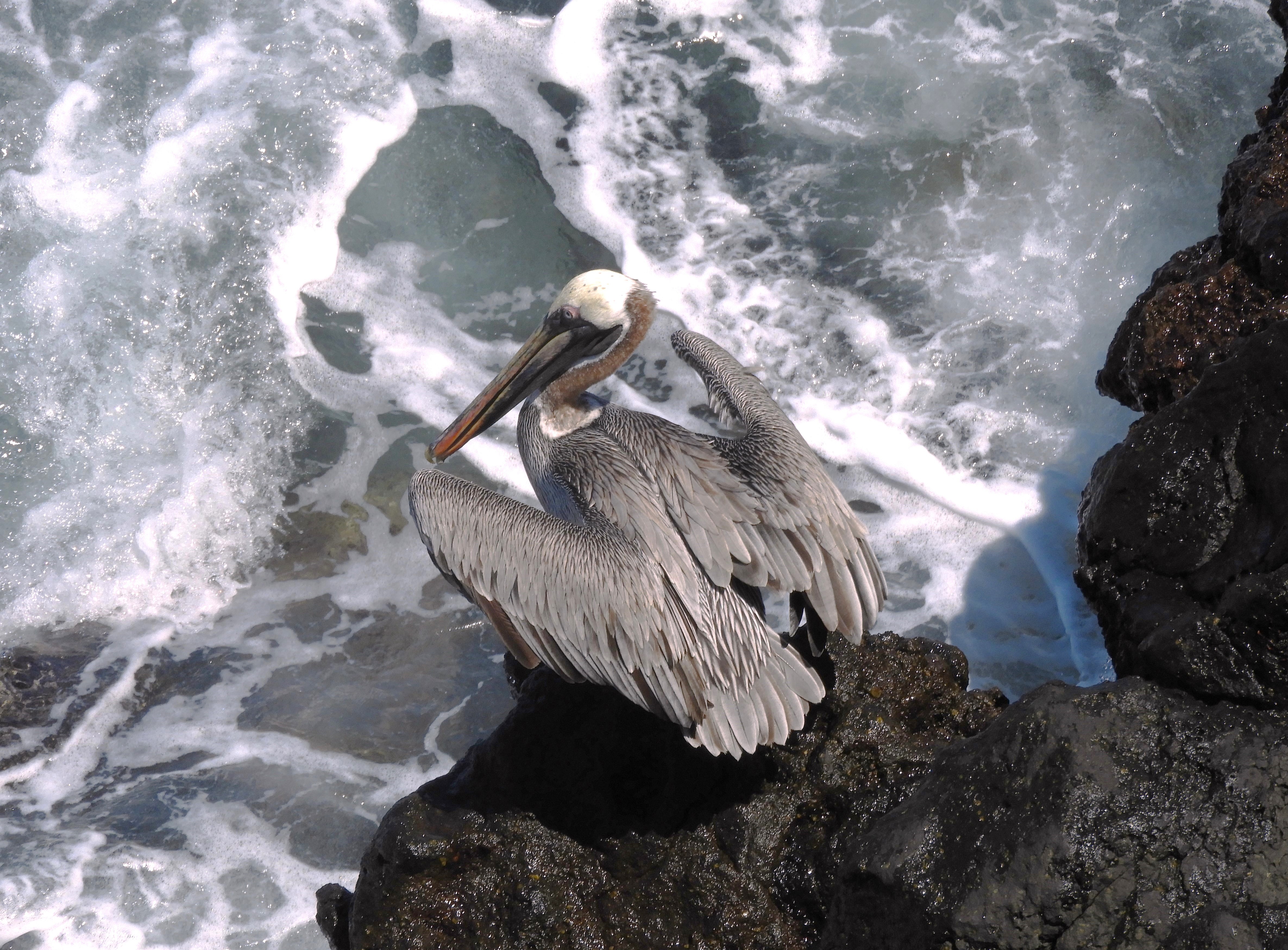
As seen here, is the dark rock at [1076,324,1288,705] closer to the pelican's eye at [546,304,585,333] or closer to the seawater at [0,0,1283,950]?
the seawater at [0,0,1283,950]

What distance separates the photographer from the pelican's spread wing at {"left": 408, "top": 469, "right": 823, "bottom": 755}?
3.74 meters

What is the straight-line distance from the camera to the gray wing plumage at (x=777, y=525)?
4.04 metres

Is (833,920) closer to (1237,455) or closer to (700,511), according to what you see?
(700,511)

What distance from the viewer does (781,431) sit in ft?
15.0

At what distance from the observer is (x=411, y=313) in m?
8.05

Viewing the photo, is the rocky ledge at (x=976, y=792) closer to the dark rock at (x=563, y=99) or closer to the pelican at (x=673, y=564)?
the pelican at (x=673, y=564)

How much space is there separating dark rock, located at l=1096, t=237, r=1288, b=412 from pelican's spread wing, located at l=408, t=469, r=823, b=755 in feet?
8.01

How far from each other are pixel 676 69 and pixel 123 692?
6.37 m

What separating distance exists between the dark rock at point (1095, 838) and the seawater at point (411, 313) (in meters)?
2.87

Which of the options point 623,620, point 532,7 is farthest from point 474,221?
point 623,620

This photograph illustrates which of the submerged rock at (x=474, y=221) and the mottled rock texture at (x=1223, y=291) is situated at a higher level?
the mottled rock texture at (x=1223, y=291)

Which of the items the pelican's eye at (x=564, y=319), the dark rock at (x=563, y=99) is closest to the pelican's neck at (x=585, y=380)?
the pelican's eye at (x=564, y=319)

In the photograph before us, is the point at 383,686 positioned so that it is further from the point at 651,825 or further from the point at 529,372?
the point at 651,825

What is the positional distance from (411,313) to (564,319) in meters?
3.44
